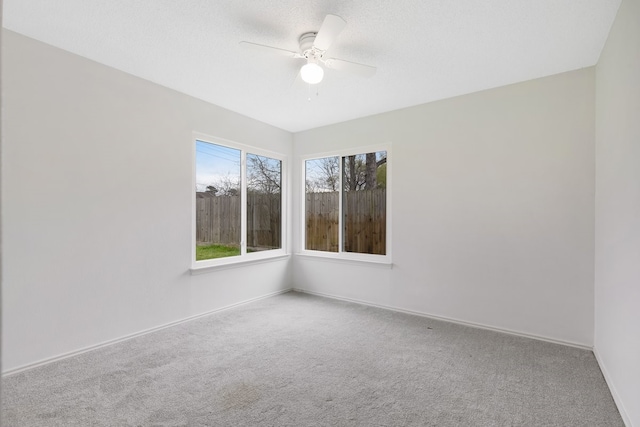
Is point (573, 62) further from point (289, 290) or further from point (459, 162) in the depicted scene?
point (289, 290)

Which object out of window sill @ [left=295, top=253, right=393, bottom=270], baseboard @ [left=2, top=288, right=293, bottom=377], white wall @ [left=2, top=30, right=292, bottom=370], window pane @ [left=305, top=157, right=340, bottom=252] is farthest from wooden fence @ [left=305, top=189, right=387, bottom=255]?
white wall @ [left=2, top=30, right=292, bottom=370]

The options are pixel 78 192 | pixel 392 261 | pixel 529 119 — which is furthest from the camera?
pixel 392 261

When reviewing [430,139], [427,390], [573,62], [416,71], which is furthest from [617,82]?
[427,390]

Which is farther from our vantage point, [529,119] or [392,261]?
[392,261]

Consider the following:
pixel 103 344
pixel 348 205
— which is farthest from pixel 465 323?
pixel 103 344

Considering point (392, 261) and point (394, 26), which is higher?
point (394, 26)

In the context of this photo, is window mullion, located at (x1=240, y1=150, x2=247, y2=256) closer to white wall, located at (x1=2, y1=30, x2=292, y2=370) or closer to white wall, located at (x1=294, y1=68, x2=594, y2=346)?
white wall, located at (x1=2, y1=30, x2=292, y2=370)

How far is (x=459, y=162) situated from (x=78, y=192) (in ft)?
12.1

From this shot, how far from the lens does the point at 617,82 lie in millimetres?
2383

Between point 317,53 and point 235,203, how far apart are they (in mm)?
2364

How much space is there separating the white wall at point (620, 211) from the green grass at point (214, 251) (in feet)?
12.4

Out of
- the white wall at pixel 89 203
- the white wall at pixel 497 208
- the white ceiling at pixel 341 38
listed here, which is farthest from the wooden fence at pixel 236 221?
the white wall at pixel 497 208

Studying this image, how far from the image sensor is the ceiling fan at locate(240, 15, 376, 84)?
230 centimetres

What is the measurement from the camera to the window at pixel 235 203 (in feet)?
Answer: 13.2
